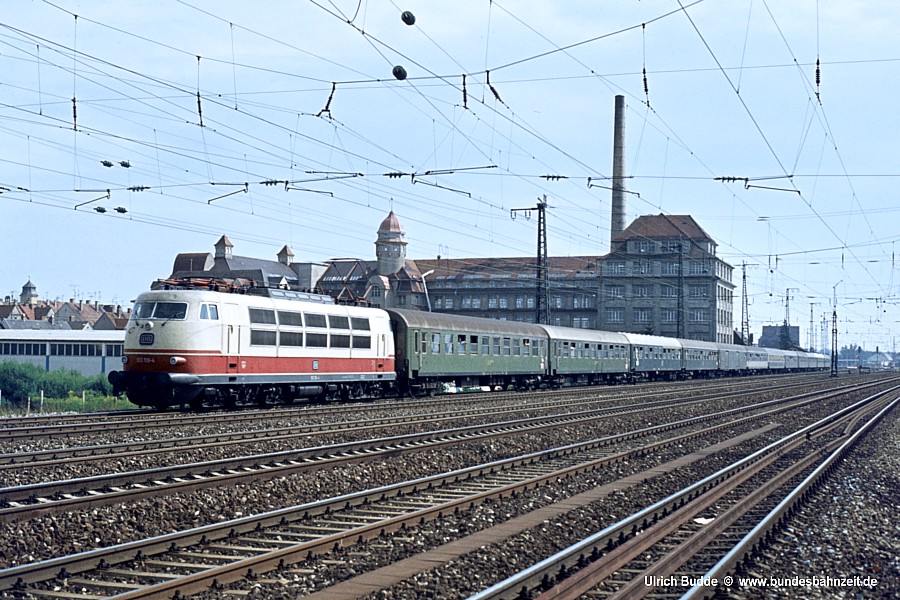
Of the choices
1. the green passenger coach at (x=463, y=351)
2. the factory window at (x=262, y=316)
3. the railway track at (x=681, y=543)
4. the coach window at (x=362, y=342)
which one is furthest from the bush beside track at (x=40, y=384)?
the railway track at (x=681, y=543)

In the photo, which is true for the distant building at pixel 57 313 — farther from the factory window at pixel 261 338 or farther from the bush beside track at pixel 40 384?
the factory window at pixel 261 338

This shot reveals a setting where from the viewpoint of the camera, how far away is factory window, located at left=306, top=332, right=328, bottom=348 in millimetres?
29525

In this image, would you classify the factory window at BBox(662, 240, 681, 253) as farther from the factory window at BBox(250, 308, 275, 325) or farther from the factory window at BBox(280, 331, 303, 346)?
the factory window at BBox(250, 308, 275, 325)

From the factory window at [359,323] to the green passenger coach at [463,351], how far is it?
8.32 feet

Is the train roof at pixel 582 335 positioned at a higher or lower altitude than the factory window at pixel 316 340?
higher

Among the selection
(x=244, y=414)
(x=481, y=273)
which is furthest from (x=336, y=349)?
(x=481, y=273)

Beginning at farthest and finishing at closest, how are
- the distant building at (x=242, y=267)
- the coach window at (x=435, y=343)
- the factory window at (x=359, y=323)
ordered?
the distant building at (x=242, y=267) → the coach window at (x=435, y=343) → the factory window at (x=359, y=323)

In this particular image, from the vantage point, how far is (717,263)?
4894 inches

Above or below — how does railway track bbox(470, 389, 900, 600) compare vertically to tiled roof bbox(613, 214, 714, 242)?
below

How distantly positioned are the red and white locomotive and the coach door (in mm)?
27

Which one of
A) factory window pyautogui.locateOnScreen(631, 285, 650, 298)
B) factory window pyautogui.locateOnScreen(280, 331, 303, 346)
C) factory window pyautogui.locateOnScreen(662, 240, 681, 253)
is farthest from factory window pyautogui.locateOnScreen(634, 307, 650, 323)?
factory window pyautogui.locateOnScreen(280, 331, 303, 346)

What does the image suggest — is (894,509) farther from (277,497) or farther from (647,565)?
(277,497)

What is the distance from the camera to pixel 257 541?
410 inches

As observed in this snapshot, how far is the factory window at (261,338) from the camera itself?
27016mm
